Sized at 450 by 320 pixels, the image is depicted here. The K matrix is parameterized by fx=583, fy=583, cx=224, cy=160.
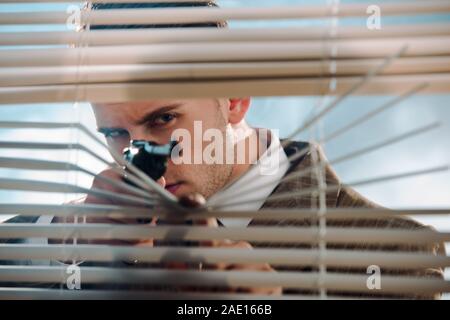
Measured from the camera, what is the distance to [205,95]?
34.0 inches

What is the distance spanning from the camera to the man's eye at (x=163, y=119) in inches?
47.2

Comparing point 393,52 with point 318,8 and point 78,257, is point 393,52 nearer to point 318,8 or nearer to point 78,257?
point 318,8

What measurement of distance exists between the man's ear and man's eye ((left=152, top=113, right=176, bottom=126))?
0.39 ft

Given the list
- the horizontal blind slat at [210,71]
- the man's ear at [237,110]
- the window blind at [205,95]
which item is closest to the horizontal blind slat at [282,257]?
the window blind at [205,95]

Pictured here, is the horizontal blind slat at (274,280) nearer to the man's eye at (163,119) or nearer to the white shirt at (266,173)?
the white shirt at (266,173)

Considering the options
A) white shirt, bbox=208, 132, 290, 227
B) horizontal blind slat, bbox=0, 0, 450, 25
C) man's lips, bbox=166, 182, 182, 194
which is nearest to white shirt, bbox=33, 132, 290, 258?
white shirt, bbox=208, 132, 290, 227

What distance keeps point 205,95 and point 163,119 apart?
14.0 inches

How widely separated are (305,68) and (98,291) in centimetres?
43

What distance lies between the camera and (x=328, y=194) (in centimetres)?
99

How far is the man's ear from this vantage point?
1094 mm

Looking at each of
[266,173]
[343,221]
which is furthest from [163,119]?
[343,221]

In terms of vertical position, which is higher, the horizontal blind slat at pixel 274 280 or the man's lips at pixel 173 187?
the man's lips at pixel 173 187

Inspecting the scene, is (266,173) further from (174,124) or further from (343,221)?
(174,124)

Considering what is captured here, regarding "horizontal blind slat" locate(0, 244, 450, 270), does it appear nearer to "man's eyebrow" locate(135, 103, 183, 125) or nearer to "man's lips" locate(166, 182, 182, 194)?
"man's lips" locate(166, 182, 182, 194)
